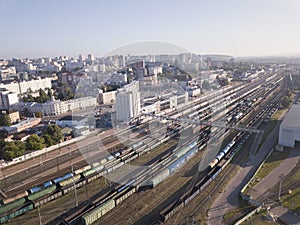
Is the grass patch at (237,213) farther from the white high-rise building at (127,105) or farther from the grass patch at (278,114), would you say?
the grass patch at (278,114)

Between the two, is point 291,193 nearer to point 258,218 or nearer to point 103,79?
point 258,218

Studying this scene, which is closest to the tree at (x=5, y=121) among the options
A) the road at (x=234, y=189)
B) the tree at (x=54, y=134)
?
the tree at (x=54, y=134)

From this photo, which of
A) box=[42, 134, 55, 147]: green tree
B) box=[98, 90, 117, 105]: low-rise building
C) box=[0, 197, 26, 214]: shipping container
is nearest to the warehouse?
box=[0, 197, 26, 214]: shipping container

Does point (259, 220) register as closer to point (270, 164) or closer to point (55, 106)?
point (270, 164)

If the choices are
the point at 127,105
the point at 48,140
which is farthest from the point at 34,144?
the point at 127,105

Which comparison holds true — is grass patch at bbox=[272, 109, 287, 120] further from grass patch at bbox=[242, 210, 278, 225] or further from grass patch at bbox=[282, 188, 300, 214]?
grass patch at bbox=[242, 210, 278, 225]

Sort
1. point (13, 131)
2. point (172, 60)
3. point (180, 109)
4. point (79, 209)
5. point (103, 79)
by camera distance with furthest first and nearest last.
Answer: point (103, 79) < point (172, 60) < point (180, 109) < point (13, 131) < point (79, 209)

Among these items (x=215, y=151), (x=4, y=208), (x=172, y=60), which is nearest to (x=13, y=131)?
(x=4, y=208)
